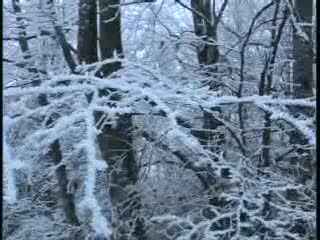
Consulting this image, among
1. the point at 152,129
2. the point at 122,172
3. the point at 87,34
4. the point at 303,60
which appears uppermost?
the point at 87,34

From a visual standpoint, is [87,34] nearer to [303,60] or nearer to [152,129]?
[152,129]

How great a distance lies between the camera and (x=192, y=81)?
344 centimetres

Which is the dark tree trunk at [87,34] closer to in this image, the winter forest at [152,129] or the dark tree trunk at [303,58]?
the winter forest at [152,129]

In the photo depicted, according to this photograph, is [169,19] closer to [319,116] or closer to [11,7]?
[11,7]

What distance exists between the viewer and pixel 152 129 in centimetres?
330

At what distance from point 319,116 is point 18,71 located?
6.02 ft

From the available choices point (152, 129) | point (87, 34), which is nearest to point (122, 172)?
point (152, 129)

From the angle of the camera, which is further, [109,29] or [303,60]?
[303,60]

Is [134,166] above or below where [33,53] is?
below

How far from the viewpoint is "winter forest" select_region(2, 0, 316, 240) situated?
7.74 feet

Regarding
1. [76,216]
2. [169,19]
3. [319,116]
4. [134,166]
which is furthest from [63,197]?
[169,19]

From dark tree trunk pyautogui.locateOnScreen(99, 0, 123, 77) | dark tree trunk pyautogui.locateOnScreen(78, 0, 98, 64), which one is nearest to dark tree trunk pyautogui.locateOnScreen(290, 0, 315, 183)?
dark tree trunk pyautogui.locateOnScreen(99, 0, 123, 77)

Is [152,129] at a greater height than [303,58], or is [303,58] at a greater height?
[303,58]

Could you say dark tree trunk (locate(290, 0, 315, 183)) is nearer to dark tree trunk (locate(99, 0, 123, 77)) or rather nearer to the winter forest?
the winter forest
